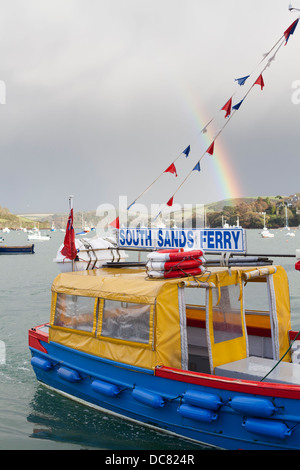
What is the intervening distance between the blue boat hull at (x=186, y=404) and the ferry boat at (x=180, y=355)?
17 millimetres

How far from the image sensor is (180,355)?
26.0 feet

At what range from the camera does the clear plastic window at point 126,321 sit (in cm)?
792

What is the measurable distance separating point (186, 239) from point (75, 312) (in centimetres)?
276

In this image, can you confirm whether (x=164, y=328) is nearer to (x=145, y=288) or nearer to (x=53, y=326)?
(x=145, y=288)

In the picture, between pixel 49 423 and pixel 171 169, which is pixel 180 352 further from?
pixel 171 169

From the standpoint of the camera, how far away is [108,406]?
8852 millimetres

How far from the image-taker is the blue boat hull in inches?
261

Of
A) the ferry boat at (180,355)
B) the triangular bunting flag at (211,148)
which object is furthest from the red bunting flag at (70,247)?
the triangular bunting flag at (211,148)

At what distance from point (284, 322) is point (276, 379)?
1.96 meters

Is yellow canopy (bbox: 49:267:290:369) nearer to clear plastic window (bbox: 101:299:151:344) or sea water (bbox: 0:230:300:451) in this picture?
clear plastic window (bbox: 101:299:151:344)

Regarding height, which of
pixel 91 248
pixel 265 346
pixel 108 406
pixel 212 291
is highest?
pixel 91 248

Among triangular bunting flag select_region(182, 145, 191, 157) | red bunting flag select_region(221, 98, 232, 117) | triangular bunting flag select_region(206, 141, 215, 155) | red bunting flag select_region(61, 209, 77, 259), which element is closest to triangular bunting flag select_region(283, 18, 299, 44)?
red bunting flag select_region(221, 98, 232, 117)

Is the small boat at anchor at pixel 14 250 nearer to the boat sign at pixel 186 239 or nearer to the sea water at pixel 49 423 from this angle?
the sea water at pixel 49 423
